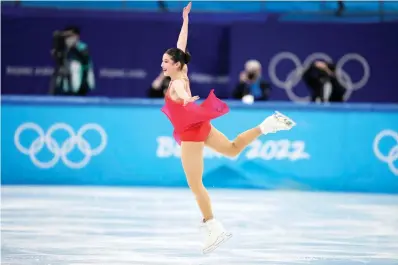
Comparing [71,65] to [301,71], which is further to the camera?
[301,71]

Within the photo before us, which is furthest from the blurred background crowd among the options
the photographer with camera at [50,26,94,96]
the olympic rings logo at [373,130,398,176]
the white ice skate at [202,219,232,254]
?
the white ice skate at [202,219,232,254]

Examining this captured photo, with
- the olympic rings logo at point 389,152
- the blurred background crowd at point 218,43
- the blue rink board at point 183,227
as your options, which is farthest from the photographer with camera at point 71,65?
the olympic rings logo at point 389,152

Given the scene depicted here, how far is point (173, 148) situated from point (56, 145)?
5.51 feet

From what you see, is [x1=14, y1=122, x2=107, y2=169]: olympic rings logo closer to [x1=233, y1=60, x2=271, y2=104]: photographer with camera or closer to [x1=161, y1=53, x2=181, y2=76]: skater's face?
[x1=233, y1=60, x2=271, y2=104]: photographer with camera

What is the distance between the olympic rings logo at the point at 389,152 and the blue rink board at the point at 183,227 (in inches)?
21.8

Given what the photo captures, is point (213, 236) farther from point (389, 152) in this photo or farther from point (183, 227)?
point (389, 152)

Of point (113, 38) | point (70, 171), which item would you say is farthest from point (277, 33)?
point (70, 171)

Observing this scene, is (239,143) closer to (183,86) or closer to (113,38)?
(183,86)

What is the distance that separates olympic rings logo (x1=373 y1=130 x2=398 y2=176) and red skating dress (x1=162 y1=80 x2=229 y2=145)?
18.6 feet

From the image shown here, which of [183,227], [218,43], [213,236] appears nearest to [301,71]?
[218,43]

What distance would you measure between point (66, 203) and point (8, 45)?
865cm

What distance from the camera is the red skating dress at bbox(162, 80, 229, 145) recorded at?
7.32 m

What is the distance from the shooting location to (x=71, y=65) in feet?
53.7

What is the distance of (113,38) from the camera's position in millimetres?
18828
